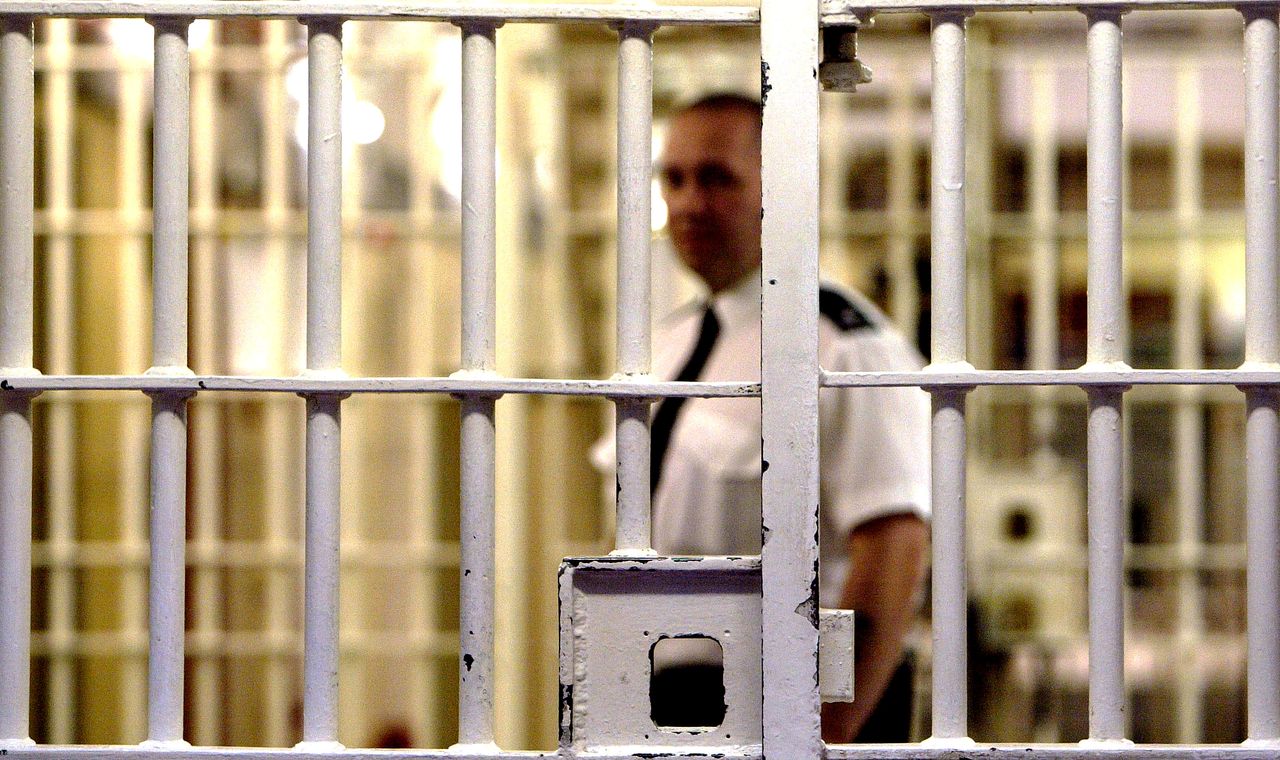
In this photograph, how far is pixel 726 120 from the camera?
1.85 metres

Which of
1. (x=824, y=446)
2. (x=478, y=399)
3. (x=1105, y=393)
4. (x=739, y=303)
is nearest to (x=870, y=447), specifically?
(x=824, y=446)

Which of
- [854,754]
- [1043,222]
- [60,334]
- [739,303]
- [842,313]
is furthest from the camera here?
[1043,222]

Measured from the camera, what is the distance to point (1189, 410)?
2.81 metres

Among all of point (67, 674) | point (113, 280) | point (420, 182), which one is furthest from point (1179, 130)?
point (67, 674)

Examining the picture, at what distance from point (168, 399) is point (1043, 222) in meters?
2.30

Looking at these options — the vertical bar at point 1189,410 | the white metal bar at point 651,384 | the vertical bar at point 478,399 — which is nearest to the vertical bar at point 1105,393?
the white metal bar at point 651,384

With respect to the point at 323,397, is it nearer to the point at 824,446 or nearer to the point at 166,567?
the point at 166,567

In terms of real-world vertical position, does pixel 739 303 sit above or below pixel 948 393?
above

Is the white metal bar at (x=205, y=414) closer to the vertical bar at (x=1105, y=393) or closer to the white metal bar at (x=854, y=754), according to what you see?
the white metal bar at (x=854, y=754)

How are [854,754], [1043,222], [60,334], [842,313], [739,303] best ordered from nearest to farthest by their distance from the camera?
[854,754] → [842,313] → [739,303] → [60,334] → [1043,222]

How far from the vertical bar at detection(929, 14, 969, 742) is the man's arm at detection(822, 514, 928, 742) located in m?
0.80

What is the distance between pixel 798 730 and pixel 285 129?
7.29 ft

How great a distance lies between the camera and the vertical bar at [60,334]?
2.72m

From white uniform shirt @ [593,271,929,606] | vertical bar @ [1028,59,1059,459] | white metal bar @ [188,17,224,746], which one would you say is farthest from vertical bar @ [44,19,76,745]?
vertical bar @ [1028,59,1059,459]
